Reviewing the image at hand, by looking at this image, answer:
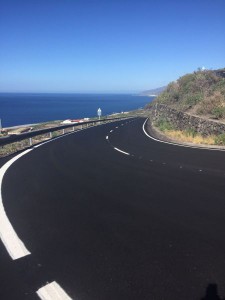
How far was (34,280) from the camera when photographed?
411 cm

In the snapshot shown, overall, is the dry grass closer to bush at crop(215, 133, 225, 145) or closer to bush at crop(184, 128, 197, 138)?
bush at crop(184, 128, 197, 138)

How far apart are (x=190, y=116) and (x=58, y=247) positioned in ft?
65.4

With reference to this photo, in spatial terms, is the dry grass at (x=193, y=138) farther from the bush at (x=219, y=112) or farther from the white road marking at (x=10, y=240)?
the white road marking at (x=10, y=240)

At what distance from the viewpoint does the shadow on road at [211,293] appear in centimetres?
362

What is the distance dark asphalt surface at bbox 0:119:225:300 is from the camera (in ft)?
13.1

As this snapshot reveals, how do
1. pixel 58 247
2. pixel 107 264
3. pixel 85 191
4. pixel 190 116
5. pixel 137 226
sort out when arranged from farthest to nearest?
pixel 190 116
pixel 85 191
pixel 137 226
pixel 58 247
pixel 107 264

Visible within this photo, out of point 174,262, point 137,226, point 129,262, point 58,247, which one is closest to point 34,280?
point 58,247

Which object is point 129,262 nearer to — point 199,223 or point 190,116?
point 199,223

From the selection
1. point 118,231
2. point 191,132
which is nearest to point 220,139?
point 191,132

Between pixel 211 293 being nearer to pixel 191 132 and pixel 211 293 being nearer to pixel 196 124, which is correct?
pixel 191 132

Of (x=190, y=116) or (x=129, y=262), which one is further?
(x=190, y=116)

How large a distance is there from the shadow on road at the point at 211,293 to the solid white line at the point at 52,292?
1.56 metres

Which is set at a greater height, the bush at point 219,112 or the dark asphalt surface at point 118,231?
the bush at point 219,112

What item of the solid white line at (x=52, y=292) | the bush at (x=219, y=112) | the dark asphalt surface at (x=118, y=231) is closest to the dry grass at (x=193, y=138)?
the bush at (x=219, y=112)
